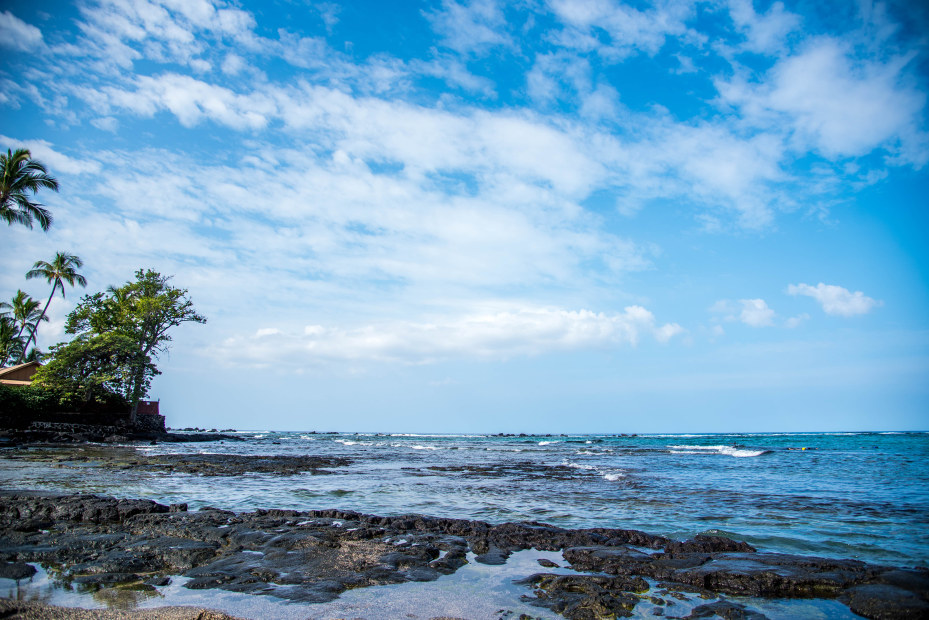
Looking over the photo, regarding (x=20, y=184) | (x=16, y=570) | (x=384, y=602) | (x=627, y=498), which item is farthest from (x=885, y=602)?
Result: (x=20, y=184)

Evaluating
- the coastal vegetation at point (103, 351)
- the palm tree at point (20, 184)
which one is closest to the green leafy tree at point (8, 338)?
the coastal vegetation at point (103, 351)

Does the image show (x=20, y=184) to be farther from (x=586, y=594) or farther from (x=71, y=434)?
(x=586, y=594)

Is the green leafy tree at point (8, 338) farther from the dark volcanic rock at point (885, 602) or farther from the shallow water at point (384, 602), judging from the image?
the dark volcanic rock at point (885, 602)

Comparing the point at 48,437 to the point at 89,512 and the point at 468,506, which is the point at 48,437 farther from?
the point at 468,506

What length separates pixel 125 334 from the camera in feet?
111

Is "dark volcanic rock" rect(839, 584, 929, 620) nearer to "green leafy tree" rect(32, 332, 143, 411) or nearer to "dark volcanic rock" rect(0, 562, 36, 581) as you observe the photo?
"dark volcanic rock" rect(0, 562, 36, 581)

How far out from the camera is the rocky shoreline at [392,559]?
17.0 feet

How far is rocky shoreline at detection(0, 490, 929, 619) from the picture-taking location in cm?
517

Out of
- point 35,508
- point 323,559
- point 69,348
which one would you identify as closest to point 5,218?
point 69,348

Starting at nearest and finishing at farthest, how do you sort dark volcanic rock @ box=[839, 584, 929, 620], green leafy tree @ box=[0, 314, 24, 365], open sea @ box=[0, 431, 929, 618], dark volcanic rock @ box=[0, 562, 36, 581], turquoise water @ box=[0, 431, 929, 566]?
dark volcanic rock @ box=[839, 584, 929, 620], dark volcanic rock @ box=[0, 562, 36, 581], open sea @ box=[0, 431, 929, 618], turquoise water @ box=[0, 431, 929, 566], green leafy tree @ box=[0, 314, 24, 365]

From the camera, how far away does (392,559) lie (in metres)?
6.31

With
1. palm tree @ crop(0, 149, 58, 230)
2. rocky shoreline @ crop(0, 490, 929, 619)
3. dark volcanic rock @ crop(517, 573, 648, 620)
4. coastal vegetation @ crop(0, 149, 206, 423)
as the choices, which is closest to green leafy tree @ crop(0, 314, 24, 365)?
coastal vegetation @ crop(0, 149, 206, 423)

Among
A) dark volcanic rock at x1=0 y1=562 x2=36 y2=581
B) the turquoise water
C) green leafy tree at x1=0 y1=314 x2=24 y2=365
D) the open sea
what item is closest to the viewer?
dark volcanic rock at x1=0 y1=562 x2=36 y2=581

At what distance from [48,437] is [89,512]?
2607 centimetres
